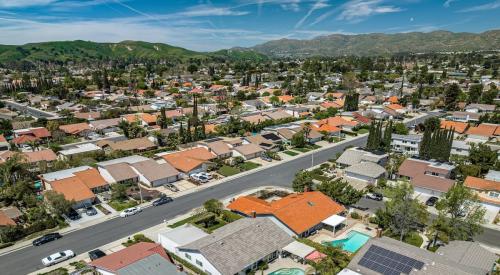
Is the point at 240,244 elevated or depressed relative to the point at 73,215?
elevated

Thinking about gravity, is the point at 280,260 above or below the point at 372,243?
below

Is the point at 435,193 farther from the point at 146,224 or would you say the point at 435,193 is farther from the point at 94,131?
the point at 94,131

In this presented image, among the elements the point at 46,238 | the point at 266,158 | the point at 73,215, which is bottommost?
the point at 73,215

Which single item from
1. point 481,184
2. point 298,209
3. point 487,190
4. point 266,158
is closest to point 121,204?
point 298,209

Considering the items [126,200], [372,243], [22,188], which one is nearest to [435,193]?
[372,243]

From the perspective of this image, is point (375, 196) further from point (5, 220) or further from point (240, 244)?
point (5, 220)

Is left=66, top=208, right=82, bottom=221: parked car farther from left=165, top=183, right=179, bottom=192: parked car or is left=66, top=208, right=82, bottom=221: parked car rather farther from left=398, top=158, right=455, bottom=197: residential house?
left=398, top=158, right=455, bottom=197: residential house
